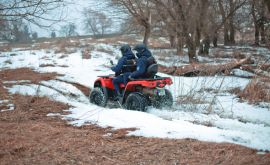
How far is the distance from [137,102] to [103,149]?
2235 millimetres

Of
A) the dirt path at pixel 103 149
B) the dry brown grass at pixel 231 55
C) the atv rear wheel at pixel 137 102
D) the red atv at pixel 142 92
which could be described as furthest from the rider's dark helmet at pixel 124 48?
the dry brown grass at pixel 231 55

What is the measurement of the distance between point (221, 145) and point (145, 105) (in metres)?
2.24

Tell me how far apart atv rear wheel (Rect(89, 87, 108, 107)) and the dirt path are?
2.24 meters

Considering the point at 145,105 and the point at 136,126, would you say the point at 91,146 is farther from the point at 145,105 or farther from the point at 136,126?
the point at 145,105

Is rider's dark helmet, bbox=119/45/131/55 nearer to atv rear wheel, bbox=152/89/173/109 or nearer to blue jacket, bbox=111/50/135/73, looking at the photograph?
blue jacket, bbox=111/50/135/73

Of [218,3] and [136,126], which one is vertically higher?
[218,3]

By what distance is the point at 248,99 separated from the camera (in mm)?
5199

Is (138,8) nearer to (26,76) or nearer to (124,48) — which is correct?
(124,48)

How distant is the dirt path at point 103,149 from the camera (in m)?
2.09

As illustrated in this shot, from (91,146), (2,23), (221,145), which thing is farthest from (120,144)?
(2,23)

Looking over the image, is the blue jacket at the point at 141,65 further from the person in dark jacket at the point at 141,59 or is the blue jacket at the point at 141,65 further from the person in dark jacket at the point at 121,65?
the person in dark jacket at the point at 121,65

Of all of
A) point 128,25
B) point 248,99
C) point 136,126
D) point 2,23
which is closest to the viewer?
point 136,126

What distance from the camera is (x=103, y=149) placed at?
238 cm

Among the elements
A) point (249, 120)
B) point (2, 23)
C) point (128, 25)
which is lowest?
point (249, 120)
